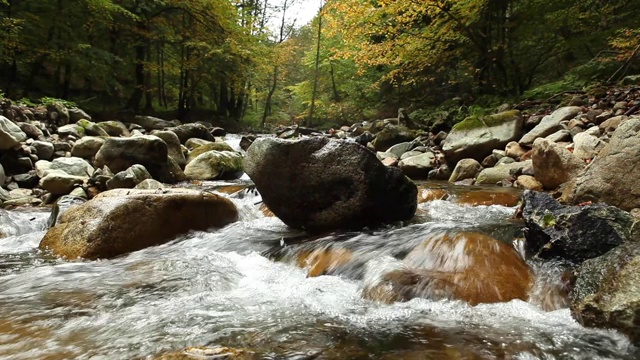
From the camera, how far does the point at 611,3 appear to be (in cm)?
1073

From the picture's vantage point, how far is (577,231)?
3.31 m

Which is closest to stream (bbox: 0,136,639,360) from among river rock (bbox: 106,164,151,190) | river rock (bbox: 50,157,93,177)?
river rock (bbox: 106,164,151,190)

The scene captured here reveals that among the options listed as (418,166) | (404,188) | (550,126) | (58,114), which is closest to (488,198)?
(404,188)

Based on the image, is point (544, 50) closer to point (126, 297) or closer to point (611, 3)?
point (611, 3)

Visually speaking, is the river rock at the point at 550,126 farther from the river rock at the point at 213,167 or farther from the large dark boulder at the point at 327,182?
the river rock at the point at 213,167

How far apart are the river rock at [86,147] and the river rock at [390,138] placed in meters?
7.53

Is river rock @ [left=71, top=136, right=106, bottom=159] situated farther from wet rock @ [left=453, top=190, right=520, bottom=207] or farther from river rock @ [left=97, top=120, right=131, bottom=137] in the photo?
wet rock @ [left=453, top=190, right=520, bottom=207]

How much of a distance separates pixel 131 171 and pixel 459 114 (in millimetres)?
9521

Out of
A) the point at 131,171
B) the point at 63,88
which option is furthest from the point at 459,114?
the point at 63,88

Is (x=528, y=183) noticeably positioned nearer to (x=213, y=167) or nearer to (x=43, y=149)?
(x=213, y=167)

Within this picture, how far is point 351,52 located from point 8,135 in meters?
8.79

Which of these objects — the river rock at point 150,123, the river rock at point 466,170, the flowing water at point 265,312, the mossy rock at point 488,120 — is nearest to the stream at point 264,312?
the flowing water at point 265,312

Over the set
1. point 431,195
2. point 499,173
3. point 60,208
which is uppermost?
point 499,173

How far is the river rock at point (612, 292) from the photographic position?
2.29 m
